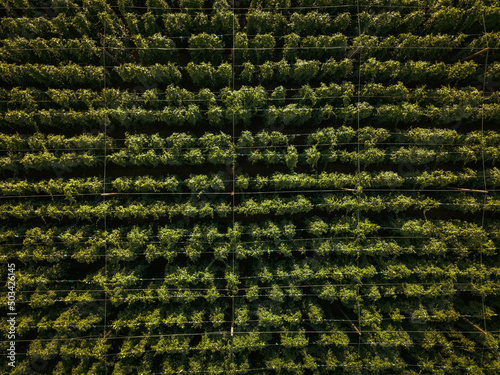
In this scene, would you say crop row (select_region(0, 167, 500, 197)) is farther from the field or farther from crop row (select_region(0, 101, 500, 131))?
crop row (select_region(0, 101, 500, 131))

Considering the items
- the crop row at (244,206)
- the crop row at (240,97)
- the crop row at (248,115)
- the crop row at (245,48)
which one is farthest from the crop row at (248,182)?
the crop row at (245,48)

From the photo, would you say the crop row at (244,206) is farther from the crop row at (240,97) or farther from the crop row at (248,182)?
the crop row at (240,97)

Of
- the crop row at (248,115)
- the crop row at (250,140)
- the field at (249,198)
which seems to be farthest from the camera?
the crop row at (248,115)

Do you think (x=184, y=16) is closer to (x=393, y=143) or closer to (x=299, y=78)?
(x=299, y=78)

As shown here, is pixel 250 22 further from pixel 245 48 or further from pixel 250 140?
pixel 250 140

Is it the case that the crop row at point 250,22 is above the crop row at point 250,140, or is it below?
above

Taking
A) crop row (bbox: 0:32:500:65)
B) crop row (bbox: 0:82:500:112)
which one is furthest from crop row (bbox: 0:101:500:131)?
crop row (bbox: 0:32:500:65)

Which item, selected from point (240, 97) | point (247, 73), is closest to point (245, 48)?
point (247, 73)

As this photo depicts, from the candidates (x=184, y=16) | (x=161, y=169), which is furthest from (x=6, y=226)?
(x=184, y=16)

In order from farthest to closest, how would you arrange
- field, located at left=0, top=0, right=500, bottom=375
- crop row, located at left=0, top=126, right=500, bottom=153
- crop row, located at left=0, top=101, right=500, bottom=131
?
crop row, located at left=0, top=101, right=500, bottom=131
crop row, located at left=0, top=126, right=500, bottom=153
field, located at left=0, top=0, right=500, bottom=375

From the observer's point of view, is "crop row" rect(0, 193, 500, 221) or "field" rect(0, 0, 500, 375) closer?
"field" rect(0, 0, 500, 375)
